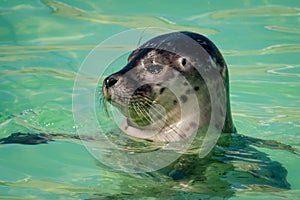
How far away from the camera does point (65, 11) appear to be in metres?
10.1

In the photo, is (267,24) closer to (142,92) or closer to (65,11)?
(65,11)

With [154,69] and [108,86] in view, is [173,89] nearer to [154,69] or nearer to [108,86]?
[154,69]

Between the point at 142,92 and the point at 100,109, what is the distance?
2.04 m

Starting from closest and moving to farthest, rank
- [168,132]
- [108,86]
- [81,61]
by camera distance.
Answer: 1. [108,86]
2. [168,132]
3. [81,61]

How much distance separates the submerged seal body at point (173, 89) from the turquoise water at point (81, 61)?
443mm

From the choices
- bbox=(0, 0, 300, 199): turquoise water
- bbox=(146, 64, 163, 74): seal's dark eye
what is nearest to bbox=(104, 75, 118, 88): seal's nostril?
bbox=(146, 64, 163, 74): seal's dark eye

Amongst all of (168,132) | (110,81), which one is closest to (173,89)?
(168,132)

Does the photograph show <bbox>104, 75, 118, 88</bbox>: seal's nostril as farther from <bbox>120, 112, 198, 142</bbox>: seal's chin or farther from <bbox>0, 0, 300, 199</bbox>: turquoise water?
<bbox>0, 0, 300, 199</bbox>: turquoise water

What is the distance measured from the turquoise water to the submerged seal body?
44cm

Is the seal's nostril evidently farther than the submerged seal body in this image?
No

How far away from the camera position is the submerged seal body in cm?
472

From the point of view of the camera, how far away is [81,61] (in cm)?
850

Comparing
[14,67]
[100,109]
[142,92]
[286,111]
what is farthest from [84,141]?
[14,67]

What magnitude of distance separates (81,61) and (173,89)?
384cm
